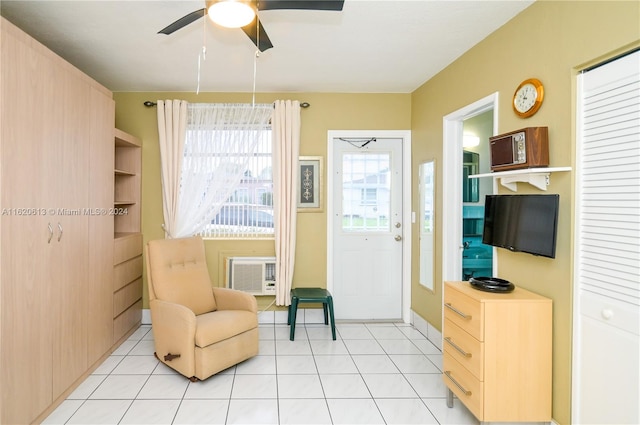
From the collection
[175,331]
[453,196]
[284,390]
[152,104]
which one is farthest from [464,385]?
→ [152,104]

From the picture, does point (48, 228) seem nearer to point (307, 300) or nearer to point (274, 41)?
point (274, 41)

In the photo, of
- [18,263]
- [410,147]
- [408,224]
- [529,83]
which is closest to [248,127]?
[410,147]

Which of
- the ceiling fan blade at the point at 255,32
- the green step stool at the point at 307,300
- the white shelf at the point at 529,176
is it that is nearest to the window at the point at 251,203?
the green step stool at the point at 307,300

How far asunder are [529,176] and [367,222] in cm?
213

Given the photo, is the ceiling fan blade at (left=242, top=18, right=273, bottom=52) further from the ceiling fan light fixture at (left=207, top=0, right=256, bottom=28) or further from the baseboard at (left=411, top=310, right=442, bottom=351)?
the baseboard at (left=411, top=310, right=442, bottom=351)

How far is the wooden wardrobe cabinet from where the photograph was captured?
191cm

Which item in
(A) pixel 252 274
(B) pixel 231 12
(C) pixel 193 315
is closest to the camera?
(B) pixel 231 12

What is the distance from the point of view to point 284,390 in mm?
2541

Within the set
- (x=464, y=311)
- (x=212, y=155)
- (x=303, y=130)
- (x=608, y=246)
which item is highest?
(x=303, y=130)

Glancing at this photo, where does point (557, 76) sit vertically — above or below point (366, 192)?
above

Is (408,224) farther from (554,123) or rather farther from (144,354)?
(144,354)

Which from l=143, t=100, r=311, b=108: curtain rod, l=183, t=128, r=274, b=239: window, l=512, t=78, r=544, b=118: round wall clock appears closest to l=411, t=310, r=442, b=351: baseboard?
l=183, t=128, r=274, b=239: window

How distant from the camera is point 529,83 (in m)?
2.12

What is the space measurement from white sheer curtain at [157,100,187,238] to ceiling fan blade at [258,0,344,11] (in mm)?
2332
